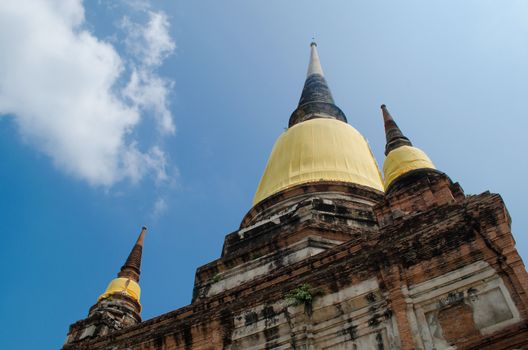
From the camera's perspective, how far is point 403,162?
13.2m

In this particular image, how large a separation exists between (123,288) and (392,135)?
1043cm

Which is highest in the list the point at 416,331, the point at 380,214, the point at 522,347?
the point at 380,214

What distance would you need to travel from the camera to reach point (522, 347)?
741 centimetres

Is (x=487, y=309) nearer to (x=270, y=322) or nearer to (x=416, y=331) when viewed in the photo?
(x=416, y=331)

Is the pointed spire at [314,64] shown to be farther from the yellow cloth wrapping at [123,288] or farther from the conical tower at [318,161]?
the yellow cloth wrapping at [123,288]

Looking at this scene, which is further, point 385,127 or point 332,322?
point 385,127

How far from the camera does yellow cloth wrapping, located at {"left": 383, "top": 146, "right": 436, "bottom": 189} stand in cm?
1300

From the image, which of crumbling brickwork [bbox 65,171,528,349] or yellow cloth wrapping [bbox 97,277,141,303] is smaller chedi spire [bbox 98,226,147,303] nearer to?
yellow cloth wrapping [bbox 97,277,141,303]

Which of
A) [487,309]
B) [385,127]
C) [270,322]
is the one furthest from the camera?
[385,127]

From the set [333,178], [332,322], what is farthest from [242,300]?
[333,178]

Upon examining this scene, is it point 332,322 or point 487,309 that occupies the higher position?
point 332,322

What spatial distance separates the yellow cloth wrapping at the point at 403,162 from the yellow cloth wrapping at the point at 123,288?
10.00m

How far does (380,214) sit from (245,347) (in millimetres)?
4168

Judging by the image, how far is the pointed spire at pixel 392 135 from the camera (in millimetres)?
15125
